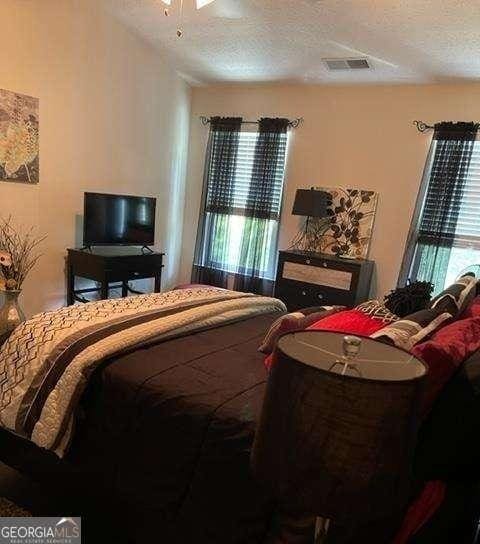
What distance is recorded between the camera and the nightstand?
4074 millimetres

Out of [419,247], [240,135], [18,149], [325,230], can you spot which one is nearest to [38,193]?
[18,149]

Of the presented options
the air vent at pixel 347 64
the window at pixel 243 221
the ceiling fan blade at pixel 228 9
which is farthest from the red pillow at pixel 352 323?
the window at pixel 243 221

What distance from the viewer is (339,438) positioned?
732mm

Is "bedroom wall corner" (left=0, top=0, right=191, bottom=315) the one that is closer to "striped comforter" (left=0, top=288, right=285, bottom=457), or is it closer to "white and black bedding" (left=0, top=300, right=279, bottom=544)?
"striped comforter" (left=0, top=288, right=285, bottom=457)

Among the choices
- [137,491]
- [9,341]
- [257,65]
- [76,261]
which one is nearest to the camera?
[137,491]

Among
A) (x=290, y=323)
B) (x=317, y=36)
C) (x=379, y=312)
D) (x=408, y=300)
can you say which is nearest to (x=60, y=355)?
(x=290, y=323)

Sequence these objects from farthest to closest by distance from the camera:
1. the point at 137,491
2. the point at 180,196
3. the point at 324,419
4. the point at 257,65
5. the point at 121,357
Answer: the point at 180,196 → the point at 257,65 → the point at 121,357 → the point at 137,491 → the point at 324,419

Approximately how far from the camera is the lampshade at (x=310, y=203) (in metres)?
4.25

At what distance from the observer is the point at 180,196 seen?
545 cm

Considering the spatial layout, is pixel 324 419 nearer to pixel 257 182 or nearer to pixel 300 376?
pixel 300 376

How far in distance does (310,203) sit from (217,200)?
132 centimetres

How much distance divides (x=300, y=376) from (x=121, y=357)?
1.12 meters

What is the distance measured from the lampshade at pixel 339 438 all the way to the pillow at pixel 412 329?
1.72ft

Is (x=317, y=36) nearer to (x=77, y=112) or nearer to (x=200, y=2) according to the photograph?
(x=200, y=2)
